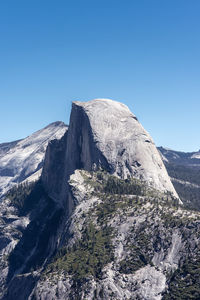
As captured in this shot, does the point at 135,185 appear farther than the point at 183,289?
Yes

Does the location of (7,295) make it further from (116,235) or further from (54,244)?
(116,235)

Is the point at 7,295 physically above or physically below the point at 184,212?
below

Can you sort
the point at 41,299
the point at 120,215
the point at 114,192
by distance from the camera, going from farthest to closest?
1. the point at 114,192
2. the point at 120,215
3. the point at 41,299

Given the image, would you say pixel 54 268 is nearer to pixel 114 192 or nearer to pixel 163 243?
pixel 163 243

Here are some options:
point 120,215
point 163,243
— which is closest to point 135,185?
point 120,215

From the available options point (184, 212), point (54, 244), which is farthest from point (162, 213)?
point (54, 244)

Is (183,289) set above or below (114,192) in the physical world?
below

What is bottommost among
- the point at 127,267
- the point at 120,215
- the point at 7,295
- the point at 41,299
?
the point at 7,295

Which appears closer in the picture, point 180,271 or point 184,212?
point 180,271

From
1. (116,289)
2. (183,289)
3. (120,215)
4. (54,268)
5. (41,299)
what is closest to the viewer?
(183,289)
